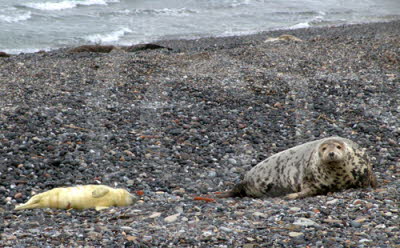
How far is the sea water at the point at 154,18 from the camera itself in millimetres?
20094

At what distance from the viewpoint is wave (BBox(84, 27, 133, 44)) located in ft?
65.5

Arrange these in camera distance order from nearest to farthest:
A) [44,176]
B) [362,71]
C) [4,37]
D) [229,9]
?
[44,176]
[362,71]
[4,37]
[229,9]

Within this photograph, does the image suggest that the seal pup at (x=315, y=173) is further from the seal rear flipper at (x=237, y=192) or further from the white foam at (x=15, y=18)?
the white foam at (x=15, y=18)

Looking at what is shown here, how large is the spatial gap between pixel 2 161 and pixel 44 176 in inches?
24.6

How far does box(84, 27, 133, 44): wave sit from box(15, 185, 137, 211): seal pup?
48.2ft

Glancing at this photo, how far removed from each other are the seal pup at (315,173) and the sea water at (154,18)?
13.5 metres

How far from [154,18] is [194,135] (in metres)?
18.5

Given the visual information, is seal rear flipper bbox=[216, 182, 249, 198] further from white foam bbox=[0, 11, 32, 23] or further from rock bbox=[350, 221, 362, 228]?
white foam bbox=[0, 11, 32, 23]

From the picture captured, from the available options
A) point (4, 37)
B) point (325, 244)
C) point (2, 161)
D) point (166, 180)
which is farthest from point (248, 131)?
A: point (4, 37)

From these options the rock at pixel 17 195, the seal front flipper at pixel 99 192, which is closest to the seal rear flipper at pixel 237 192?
the seal front flipper at pixel 99 192

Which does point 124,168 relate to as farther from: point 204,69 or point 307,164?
point 204,69

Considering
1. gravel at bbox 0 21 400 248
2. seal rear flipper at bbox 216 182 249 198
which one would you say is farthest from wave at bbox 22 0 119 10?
seal rear flipper at bbox 216 182 249 198

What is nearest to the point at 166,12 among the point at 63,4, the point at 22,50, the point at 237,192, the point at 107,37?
the point at 63,4

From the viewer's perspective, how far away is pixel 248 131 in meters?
7.95
